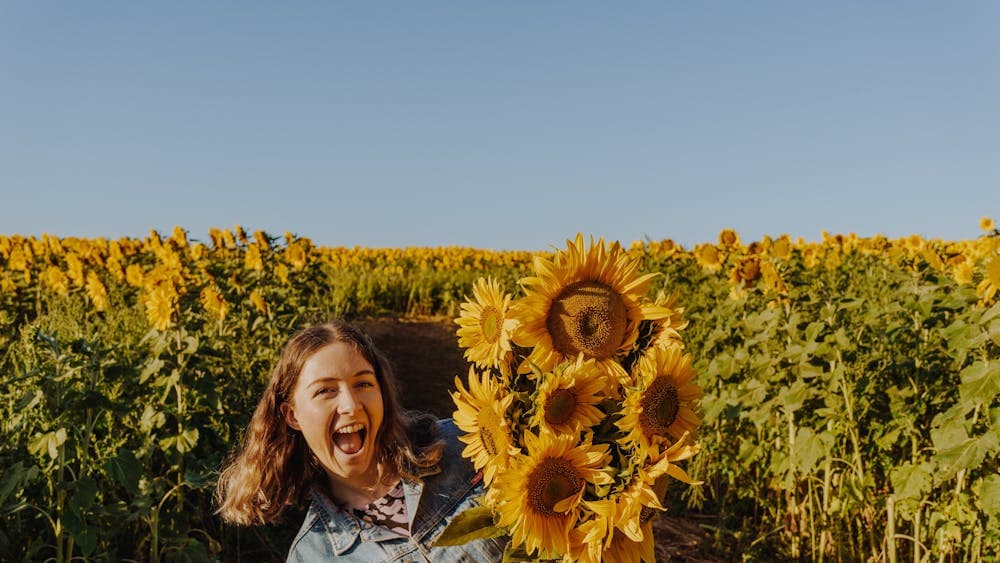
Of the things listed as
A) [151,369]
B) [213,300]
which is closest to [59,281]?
[213,300]

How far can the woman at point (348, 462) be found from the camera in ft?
7.16

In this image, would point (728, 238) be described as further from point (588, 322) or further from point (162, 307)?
point (588, 322)

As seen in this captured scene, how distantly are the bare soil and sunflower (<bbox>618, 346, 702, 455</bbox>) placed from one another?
2279 millimetres

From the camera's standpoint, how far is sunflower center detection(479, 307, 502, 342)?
1.38 metres

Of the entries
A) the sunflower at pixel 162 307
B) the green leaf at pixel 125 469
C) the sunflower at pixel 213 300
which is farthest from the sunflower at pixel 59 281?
the green leaf at pixel 125 469

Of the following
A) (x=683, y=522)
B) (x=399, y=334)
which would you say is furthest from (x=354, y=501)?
(x=399, y=334)

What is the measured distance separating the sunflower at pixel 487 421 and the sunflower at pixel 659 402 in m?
0.19

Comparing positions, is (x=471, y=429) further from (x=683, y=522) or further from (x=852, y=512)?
(x=683, y=522)

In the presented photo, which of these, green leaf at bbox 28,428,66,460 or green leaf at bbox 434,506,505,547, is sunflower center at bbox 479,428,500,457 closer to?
green leaf at bbox 434,506,505,547

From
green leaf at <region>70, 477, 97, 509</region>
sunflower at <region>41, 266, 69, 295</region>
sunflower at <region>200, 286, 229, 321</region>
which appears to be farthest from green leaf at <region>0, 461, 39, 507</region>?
sunflower at <region>41, 266, 69, 295</region>

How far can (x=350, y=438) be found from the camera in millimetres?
2291

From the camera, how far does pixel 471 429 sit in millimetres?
1417

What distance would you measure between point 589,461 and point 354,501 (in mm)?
1226

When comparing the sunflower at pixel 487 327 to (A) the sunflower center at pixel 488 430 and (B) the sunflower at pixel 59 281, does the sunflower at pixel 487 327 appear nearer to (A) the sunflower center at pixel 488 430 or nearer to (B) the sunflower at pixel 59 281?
(A) the sunflower center at pixel 488 430
